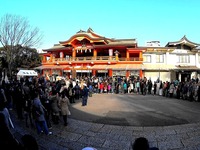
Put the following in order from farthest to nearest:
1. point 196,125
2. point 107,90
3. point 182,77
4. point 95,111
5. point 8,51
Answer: point 182,77 < point 8,51 < point 107,90 < point 95,111 < point 196,125

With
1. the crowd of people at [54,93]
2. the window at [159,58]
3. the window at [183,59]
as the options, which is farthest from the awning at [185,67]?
the crowd of people at [54,93]

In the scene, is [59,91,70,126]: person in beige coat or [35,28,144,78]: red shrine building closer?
[59,91,70,126]: person in beige coat

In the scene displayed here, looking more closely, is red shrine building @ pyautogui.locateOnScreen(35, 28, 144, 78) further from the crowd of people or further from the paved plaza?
the paved plaza

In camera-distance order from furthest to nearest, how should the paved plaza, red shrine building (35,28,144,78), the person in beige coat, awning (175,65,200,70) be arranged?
red shrine building (35,28,144,78) → awning (175,65,200,70) → the person in beige coat → the paved plaza

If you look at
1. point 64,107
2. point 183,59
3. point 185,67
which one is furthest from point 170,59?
point 64,107

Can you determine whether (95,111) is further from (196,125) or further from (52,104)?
(196,125)

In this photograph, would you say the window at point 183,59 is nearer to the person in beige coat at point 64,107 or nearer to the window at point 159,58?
the window at point 159,58

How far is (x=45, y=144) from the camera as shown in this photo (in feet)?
20.4

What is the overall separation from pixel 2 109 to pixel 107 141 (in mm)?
3505

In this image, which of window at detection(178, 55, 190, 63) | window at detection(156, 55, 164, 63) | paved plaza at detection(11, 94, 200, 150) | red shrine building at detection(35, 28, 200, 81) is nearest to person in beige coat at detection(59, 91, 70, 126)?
paved plaza at detection(11, 94, 200, 150)

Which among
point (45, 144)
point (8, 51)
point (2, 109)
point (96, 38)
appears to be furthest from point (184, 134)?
point (96, 38)

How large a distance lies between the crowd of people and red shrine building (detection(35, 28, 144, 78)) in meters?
7.82

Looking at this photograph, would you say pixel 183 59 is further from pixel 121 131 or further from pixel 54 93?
pixel 54 93

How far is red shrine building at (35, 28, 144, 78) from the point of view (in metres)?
28.7
